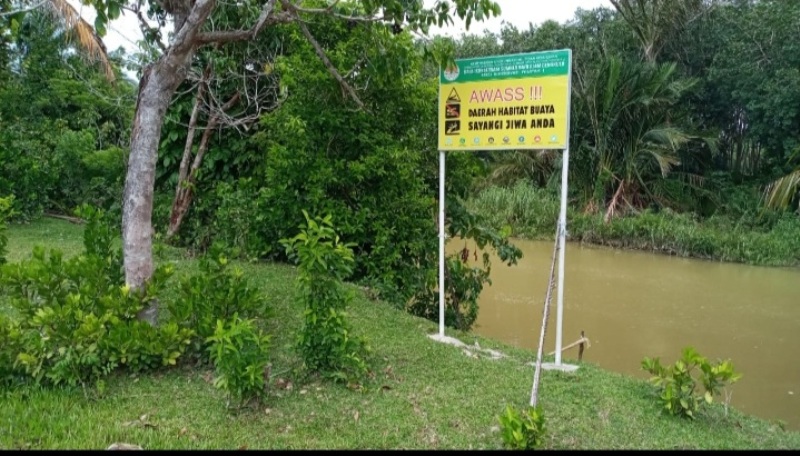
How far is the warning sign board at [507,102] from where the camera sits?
154 inches

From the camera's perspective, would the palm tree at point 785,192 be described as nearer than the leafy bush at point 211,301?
No

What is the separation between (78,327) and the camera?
3.01 m

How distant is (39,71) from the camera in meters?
11.6

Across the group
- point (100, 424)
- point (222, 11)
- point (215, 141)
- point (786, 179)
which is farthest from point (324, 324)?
point (786, 179)

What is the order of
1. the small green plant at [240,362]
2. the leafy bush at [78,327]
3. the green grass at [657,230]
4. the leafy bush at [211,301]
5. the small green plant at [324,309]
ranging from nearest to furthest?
the small green plant at [240,362] → the leafy bush at [78,327] → the small green plant at [324,309] → the leafy bush at [211,301] → the green grass at [657,230]

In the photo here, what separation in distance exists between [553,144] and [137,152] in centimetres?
263

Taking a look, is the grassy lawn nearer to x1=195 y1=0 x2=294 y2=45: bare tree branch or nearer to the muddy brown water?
the muddy brown water

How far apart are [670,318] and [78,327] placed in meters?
6.78

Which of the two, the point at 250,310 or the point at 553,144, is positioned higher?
the point at 553,144

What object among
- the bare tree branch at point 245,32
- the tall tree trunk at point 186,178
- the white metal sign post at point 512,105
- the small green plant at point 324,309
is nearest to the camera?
the small green plant at point 324,309

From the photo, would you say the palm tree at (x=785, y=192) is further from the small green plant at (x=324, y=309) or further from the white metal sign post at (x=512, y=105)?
the small green plant at (x=324, y=309)

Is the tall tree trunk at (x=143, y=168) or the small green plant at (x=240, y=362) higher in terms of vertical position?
the tall tree trunk at (x=143, y=168)

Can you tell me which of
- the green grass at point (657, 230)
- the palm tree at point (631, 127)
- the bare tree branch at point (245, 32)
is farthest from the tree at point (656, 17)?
the bare tree branch at point (245, 32)

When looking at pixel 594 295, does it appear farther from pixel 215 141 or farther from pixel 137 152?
pixel 137 152
